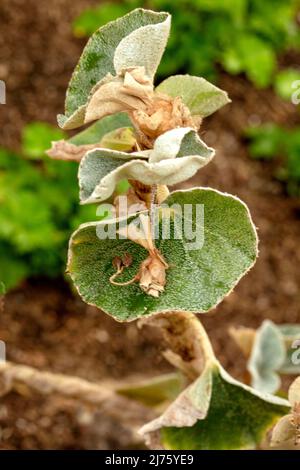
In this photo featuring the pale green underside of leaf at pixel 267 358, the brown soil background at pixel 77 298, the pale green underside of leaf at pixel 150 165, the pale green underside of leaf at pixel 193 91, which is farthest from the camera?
the brown soil background at pixel 77 298

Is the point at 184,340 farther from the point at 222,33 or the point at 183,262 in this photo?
the point at 222,33

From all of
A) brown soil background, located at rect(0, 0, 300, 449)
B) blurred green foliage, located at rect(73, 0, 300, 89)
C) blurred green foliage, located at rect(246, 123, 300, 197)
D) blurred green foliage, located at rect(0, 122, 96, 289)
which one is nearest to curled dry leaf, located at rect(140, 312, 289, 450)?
brown soil background, located at rect(0, 0, 300, 449)

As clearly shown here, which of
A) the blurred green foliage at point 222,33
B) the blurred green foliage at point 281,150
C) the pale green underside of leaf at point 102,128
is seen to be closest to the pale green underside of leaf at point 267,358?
the pale green underside of leaf at point 102,128

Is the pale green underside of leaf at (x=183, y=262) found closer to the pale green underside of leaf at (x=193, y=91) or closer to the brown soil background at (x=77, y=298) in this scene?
the pale green underside of leaf at (x=193, y=91)

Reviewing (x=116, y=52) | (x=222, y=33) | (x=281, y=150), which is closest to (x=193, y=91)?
(x=116, y=52)

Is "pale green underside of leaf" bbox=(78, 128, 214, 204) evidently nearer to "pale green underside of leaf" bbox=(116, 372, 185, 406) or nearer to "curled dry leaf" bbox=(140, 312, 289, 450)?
"curled dry leaf" bbox=(140, 312, 289, 450)

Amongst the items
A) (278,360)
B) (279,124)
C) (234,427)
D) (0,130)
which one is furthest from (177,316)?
(279,124)
